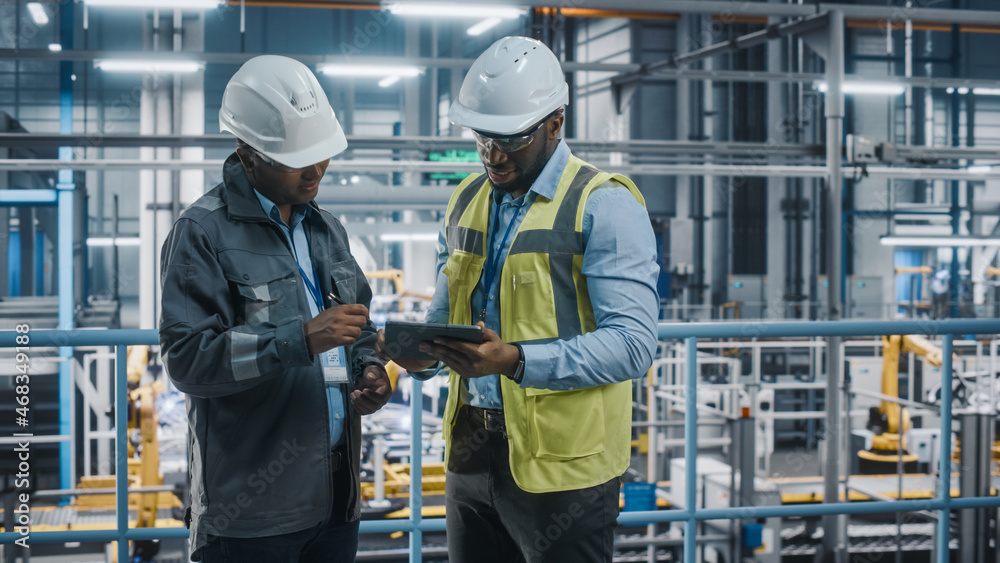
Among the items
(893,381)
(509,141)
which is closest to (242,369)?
(509,141)

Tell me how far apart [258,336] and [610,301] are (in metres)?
0.67

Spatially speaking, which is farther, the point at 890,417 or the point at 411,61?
the point at 890,417

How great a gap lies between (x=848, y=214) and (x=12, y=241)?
59.3 ft

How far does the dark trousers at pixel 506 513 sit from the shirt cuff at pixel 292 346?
43cm

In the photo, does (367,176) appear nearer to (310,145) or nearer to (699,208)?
(699,208)

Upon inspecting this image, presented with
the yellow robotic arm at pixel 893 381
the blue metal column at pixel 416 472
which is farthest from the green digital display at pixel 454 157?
the blue metal column at pixel 416 472

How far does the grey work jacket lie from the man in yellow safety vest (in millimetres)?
231

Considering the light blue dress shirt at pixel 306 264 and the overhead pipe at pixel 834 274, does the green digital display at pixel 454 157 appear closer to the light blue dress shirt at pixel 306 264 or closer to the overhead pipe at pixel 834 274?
the overhead pipe at pixel 834 274

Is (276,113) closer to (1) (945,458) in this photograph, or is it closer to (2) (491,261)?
(2) (491,261)

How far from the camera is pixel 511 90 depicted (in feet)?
5.10

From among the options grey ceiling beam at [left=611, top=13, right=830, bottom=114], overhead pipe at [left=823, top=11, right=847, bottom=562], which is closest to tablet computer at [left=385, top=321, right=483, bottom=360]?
overhead pipe at [left=823, top=11, right=847, bottom=562]

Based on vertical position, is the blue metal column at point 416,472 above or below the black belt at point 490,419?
below

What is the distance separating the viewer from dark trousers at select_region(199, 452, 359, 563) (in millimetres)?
1552

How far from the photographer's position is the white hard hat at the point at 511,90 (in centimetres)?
155
